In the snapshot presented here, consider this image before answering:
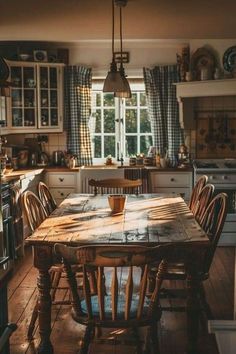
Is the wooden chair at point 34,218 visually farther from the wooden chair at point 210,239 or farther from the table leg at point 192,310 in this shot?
the table leg at point 192,310

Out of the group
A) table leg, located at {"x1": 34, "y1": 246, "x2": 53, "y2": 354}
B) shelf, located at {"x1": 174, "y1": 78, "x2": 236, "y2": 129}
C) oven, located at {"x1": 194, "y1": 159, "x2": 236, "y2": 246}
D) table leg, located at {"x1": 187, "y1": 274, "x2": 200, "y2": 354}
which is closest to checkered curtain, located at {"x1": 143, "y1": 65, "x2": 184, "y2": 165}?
shelf, located at {"x1": 174, "y1": 78, "x2": 236, "y2": 129}

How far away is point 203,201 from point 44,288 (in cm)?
144

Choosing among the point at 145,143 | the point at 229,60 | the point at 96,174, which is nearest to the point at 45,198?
the point at 96,174

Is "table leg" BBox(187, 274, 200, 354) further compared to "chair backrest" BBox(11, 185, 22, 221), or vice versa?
"chair backrest" BBox(11, 185, 22, 221)

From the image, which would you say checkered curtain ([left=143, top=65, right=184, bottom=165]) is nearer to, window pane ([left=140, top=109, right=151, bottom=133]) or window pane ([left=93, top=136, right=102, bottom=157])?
window pane ([left=140, top=109, right=151, bottom=133])

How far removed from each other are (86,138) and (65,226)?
3.29 meters

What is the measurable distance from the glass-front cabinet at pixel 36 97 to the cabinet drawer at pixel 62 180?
1.95 feet

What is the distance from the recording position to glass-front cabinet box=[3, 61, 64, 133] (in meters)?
6.02

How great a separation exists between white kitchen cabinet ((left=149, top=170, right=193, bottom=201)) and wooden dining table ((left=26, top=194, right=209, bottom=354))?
7.24 ft

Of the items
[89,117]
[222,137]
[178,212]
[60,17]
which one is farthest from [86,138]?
[178,212]

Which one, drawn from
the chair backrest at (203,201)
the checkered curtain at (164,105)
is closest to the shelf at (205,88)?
the checkered curtain at (164,105)

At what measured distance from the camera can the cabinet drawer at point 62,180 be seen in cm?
601

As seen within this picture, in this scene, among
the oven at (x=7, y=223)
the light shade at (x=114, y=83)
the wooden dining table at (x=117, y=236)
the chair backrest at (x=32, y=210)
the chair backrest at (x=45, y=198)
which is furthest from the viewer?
the oven at (x=7, y=223)

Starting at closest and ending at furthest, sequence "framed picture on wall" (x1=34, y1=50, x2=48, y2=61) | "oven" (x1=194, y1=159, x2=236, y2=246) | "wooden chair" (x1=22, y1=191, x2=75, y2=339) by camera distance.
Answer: "wooden chair" (x1=22, y1=191, x2=75, y2=339) < "oven" (x1=194, y1=159, x2=236, y2=246) < "framed picture on wall" (x1=34, y1=50, x2=48, y2=61)
